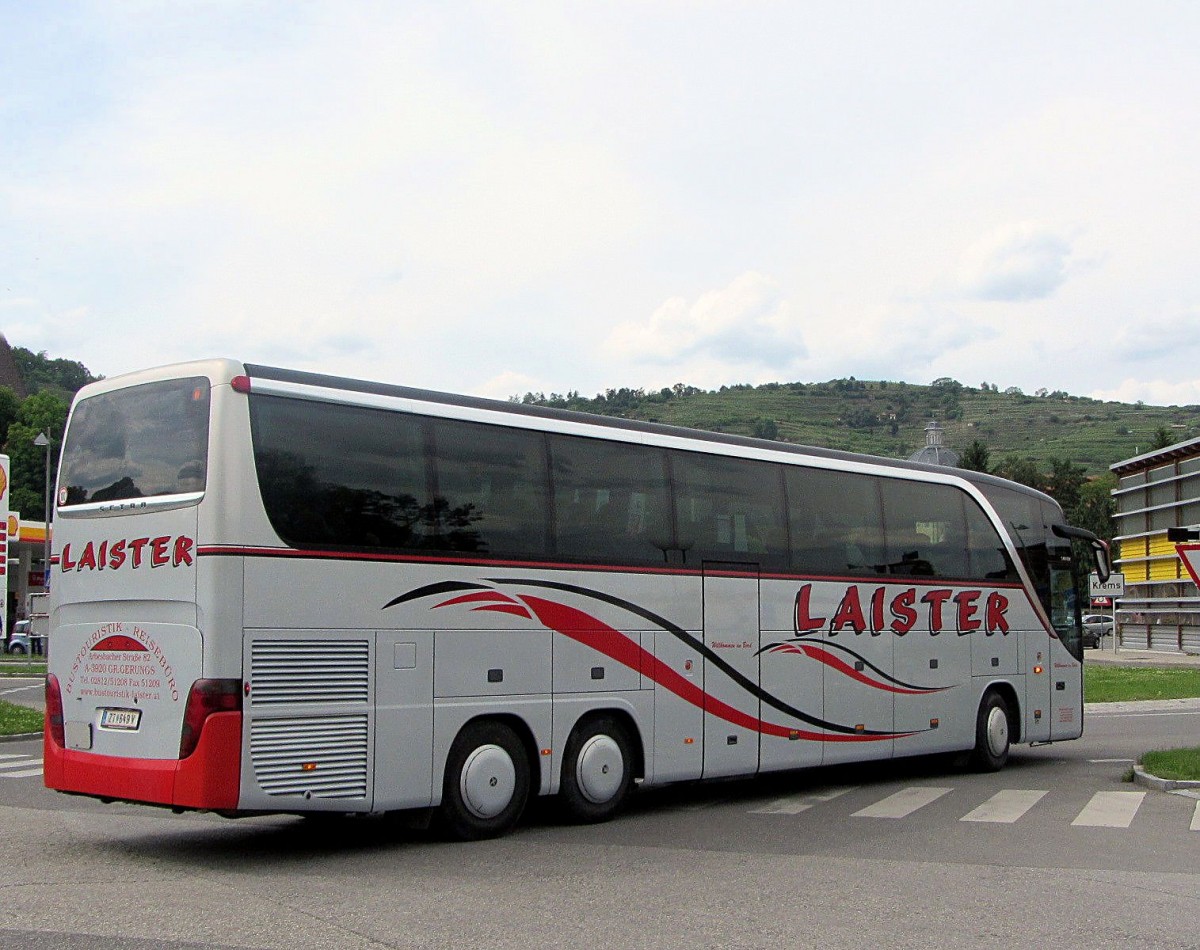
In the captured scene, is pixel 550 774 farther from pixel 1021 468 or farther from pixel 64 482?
pixel 1021 468

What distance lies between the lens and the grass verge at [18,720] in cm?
2232

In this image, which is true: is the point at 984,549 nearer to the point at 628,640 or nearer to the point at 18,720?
the point at 628,640

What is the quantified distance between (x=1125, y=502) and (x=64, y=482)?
232 ft

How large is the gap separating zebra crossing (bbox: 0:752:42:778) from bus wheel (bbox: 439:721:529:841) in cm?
771

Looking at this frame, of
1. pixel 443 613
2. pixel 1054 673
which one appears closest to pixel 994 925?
pixel 443 613

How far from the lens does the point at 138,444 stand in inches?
414

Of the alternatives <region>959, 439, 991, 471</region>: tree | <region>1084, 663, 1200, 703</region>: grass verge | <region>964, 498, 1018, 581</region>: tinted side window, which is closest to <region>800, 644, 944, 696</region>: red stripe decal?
<region>964, 498, 1018, 581</region>: tinted side window

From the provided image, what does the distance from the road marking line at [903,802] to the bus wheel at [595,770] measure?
90.6 inches

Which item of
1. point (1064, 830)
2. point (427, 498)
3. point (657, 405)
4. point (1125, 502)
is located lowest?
point (1064, 830)

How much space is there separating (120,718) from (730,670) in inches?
239

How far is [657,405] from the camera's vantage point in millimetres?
140500

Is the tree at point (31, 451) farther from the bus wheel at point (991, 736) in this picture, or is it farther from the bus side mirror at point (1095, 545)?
the bus wheel at point (991, 736)

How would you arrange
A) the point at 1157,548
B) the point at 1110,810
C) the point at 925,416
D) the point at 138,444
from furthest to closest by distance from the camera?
the point at 925,416, the point at 1157,548, the point at 1110,810, the point at 138,444

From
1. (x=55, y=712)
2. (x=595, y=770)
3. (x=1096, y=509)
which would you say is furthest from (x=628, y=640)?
(x=1096, y=509)
